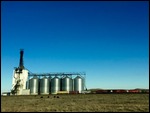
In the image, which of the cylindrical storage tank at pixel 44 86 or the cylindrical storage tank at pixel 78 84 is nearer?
the cylindrical storage tank at pixel 78 84

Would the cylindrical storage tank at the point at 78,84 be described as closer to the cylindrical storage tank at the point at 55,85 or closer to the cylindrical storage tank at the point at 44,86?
the cylindrical storage tank at the point at 55,85

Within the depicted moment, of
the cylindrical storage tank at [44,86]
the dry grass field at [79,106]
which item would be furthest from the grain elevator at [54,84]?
the dry grass field at [79,106]

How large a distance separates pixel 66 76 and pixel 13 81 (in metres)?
22.4

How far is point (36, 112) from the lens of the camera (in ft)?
72.5

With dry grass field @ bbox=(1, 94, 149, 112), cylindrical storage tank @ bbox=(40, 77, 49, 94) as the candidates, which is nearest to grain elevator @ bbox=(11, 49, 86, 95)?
cylindrical storage tank @ bbox=(40, 77, 49, 94)

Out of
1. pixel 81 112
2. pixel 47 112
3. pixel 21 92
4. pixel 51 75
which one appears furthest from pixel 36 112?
pixel 51 75

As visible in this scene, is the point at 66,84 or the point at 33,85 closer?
the point at 66,84

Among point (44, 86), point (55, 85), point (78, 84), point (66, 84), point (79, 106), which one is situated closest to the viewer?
point (79, 106)

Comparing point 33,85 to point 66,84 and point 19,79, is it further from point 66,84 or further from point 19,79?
point 66,84

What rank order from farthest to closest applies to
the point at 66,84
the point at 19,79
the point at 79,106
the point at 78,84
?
the point at 78,84 → the point at 66,84 → the point at 19,79 → the point at 79,106

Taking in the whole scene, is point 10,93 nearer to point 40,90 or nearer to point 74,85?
point 40,90

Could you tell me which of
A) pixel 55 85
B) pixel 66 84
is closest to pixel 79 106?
pixel 66 84

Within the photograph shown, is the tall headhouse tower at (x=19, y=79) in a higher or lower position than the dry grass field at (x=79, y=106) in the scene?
higher

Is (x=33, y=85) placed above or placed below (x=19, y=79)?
below
